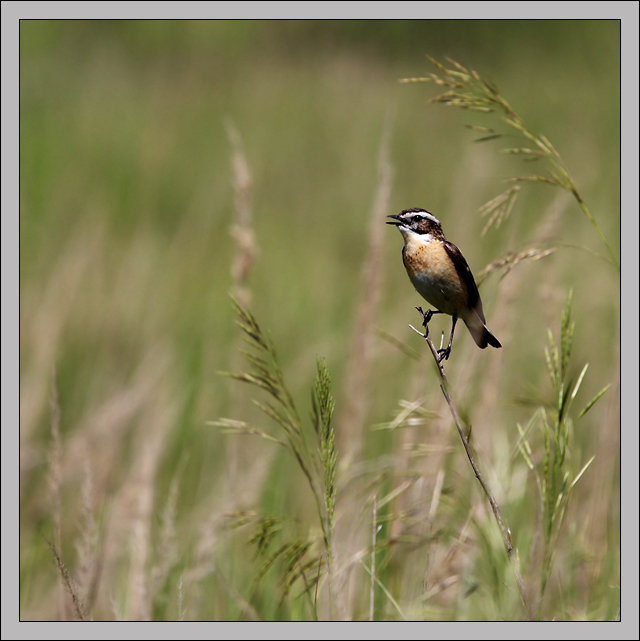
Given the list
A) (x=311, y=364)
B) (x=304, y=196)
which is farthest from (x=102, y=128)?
(x=311, y=364)

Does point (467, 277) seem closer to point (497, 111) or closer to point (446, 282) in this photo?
point (446, 282)

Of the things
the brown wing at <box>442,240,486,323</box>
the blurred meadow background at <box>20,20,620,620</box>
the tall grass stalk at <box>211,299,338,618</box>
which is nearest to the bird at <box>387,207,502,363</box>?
the brown wing at <box>442,240,486,323</box>

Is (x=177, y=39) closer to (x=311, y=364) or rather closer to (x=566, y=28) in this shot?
(x=566, y=28)

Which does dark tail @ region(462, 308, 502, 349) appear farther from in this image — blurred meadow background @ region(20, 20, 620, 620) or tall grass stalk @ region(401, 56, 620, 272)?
tall grass stalk @ region(401, 56, 620, 272)

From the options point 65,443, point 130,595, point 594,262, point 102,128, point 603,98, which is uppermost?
point 603,98

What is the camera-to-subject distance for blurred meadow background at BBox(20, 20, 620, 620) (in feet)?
8.28

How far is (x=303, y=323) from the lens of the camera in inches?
237

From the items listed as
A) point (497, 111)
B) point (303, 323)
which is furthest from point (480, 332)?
point (303, 323)

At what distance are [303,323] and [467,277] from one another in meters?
3.69

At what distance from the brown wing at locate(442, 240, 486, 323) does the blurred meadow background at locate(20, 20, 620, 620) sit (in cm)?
22

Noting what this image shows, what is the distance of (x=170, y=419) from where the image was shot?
388 cm

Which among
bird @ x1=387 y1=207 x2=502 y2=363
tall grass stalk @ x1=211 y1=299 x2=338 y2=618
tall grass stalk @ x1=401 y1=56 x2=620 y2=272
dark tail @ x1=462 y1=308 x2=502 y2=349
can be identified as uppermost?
tall grass stalk @ x1=401 y1=56 x2=620 y2=272

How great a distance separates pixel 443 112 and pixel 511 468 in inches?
244

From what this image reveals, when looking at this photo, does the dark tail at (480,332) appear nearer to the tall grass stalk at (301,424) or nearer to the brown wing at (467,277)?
the brown wing at (467,277)
